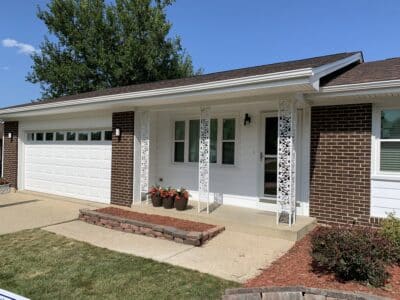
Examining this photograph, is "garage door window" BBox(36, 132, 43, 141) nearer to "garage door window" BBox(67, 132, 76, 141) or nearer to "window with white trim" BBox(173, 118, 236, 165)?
"garage door window" BBox(67, 132, 76, 141)

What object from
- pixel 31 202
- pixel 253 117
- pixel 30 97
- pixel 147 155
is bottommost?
pixel 31 202

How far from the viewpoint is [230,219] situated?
22.7ft

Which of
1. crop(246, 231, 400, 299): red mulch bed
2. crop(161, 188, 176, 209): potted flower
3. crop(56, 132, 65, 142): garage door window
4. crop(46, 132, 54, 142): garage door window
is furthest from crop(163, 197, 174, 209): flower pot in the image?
crop(46, 132, 54, 142): garage door window

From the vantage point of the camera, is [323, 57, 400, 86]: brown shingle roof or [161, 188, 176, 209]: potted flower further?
[161, 188, 176, 209]: potted flower

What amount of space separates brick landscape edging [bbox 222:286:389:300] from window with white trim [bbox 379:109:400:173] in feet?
12.3

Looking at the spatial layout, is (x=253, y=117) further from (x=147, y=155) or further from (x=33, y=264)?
(x=33, y=264)

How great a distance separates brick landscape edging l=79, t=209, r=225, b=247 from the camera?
235 inches

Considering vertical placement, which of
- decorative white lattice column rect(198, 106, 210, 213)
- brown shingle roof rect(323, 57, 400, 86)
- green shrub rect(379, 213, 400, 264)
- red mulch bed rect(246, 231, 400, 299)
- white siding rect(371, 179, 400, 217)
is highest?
brown shingle roof rect(323, 57, 400, 86)

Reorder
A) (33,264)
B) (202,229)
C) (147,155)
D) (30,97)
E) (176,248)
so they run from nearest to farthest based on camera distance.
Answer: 1. (33,264)
2. (176,248)
3. (202,229)
4. (147,155)
5. (30,97)

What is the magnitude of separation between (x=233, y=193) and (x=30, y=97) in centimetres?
2400

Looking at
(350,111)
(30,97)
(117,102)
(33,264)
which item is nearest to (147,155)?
(117,102)

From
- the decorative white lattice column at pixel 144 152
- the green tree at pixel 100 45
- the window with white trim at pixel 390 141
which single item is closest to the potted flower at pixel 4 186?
the decorative white lattice column at pixel 144 152

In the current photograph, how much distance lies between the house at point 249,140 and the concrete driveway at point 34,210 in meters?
0.51

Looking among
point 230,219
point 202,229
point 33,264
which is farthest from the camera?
point 230,219
